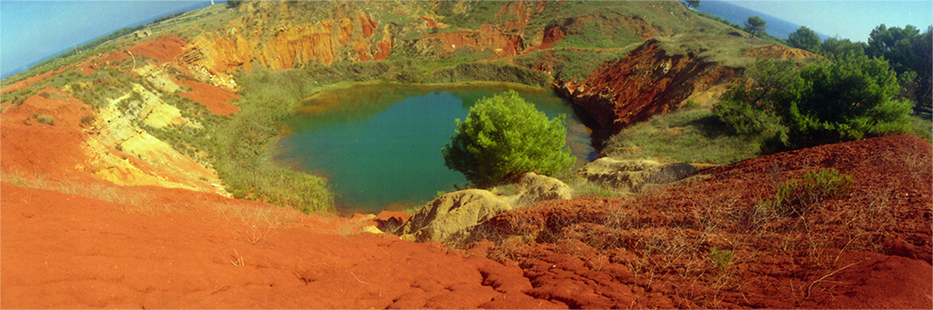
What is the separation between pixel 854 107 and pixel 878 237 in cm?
1288

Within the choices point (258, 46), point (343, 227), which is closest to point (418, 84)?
point (258, 46)

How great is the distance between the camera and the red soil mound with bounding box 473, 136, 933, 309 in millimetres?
4750

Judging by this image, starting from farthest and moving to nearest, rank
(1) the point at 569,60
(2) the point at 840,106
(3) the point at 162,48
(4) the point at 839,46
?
(1) the point at 569,60, (4) the point at 839,46, (3) the point at 162,48, (2) the point at 840,106

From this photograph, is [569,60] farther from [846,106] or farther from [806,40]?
[846,106]

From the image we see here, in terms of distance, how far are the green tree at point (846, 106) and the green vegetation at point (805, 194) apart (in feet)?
30.1

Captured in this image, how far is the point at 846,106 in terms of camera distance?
14.3 meters

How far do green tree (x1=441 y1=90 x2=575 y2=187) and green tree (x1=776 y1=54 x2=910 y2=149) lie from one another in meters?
9.87

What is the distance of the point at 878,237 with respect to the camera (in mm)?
Answer: 5461

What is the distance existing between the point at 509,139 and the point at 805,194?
10602 mm

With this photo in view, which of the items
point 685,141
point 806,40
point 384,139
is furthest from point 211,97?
point 806,40

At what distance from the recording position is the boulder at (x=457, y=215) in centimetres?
1143

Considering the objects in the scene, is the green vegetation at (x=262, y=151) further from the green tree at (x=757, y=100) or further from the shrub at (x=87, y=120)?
the green tree at (x=757, y=100)

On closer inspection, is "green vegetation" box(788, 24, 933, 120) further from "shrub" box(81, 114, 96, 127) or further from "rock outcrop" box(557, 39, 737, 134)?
"shrub" box(81, 114, 96, 127)

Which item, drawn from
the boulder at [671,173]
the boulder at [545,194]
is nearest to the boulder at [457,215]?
the boulder at [545,194]
